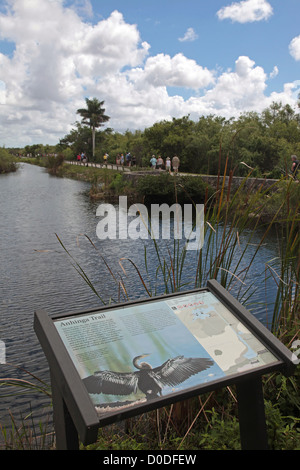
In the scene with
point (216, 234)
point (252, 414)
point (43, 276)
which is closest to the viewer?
point (252, 414)

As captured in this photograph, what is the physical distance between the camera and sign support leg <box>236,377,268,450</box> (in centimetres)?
155

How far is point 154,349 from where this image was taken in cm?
147

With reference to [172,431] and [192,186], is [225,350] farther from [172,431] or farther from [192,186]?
[192,186]

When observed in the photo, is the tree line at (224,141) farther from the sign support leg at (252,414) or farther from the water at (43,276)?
the sign support leg at (252,414)

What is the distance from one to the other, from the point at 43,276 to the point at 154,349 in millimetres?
6323

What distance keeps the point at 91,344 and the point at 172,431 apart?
1.02 m

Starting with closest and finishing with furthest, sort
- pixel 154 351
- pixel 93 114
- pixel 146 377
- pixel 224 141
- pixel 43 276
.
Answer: pixel 146 377, pixel 154 351, pixel 43 276, pixel 224 141, pixel 93 114

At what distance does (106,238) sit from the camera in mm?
11172

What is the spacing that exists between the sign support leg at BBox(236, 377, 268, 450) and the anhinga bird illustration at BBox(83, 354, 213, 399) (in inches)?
9.3

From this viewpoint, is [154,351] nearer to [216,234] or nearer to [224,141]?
[216,234]

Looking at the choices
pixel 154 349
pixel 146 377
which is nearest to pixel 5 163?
pixel 154 349

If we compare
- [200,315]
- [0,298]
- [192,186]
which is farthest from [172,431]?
[192,186]
